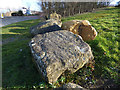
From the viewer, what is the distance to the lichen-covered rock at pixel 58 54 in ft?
12.0

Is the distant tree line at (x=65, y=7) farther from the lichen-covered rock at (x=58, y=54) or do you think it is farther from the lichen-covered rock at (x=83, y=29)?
the lichen-covered rock at (x=58, y=54)

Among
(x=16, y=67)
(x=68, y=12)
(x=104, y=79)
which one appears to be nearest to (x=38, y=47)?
(x=16, y=67)

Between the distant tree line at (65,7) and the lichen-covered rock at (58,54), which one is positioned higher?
the distant tree line at (65,7)

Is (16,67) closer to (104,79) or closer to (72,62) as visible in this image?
(72,62)

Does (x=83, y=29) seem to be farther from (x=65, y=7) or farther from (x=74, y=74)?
(x=65, y=7)

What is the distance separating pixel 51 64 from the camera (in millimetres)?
3584

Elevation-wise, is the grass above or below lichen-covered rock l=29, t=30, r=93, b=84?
below

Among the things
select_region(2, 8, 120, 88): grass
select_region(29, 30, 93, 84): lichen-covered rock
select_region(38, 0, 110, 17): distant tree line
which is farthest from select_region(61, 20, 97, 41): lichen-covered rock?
select_region(38, 0, 110, 17): distant tree line

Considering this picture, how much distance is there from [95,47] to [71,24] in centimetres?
255

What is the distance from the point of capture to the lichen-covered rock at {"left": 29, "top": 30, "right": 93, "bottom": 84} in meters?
3.65

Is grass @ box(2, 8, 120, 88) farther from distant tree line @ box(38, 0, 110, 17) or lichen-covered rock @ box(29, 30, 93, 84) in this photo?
distant tree line @ box(38, 0, 110, 17)

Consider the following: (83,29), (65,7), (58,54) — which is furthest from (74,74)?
(65,7)

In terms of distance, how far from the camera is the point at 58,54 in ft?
13.3

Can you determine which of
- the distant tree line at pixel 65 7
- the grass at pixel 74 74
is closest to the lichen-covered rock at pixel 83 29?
the grass at pixel 74 74
